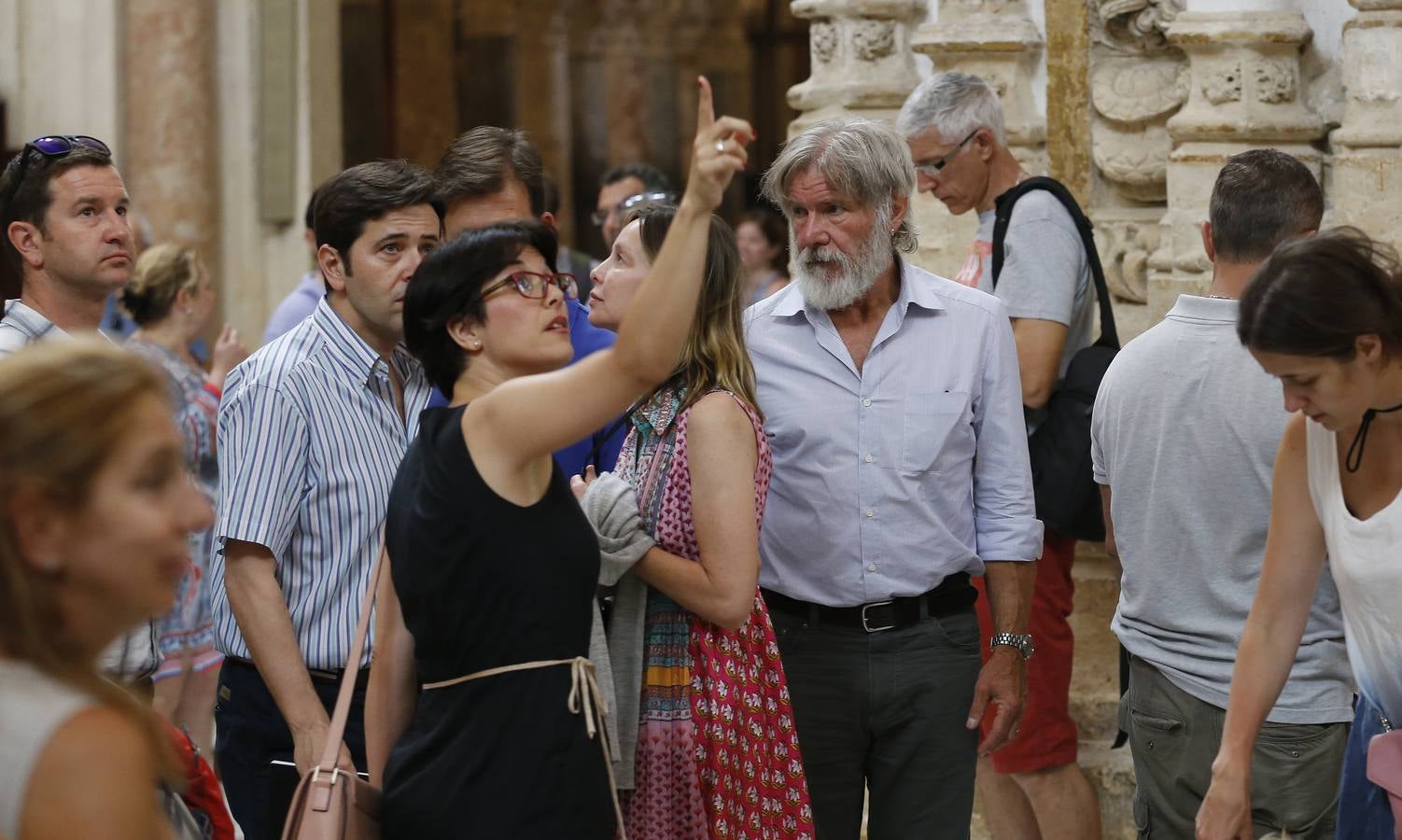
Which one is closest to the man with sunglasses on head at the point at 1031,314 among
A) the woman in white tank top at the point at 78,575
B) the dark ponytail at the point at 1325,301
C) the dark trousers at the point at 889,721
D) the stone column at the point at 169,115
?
the dark trousers at the point at 889,721

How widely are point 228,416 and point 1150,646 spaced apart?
171cm

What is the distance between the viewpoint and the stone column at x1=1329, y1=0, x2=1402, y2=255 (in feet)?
14.6

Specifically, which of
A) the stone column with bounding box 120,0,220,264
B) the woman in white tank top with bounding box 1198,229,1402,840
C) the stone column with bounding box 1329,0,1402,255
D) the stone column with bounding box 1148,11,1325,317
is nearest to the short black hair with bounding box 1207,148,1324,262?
the woman in white tank top with bounding box 1198,229,1402,840

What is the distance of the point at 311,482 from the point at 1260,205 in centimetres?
178

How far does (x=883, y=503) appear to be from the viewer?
3.36 metres

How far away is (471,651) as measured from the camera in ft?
8.14

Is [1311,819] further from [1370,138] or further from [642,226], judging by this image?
[1370,138]

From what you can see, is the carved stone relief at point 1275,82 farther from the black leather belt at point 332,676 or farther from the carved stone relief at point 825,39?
the black leather belt at point 332,676

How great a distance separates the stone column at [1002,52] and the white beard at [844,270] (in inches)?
79.5

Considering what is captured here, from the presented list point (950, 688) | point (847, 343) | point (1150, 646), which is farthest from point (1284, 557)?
point (847, 343)

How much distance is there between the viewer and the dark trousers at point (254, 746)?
120 inches

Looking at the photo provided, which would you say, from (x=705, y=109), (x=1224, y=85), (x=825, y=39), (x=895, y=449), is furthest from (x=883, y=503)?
(x=825, y=39)

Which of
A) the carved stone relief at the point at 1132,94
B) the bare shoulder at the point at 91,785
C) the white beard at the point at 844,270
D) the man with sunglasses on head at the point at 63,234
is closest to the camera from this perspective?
the bare shoulder at the point at 91,785

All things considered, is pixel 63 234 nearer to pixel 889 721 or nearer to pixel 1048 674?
pixel 889 721
